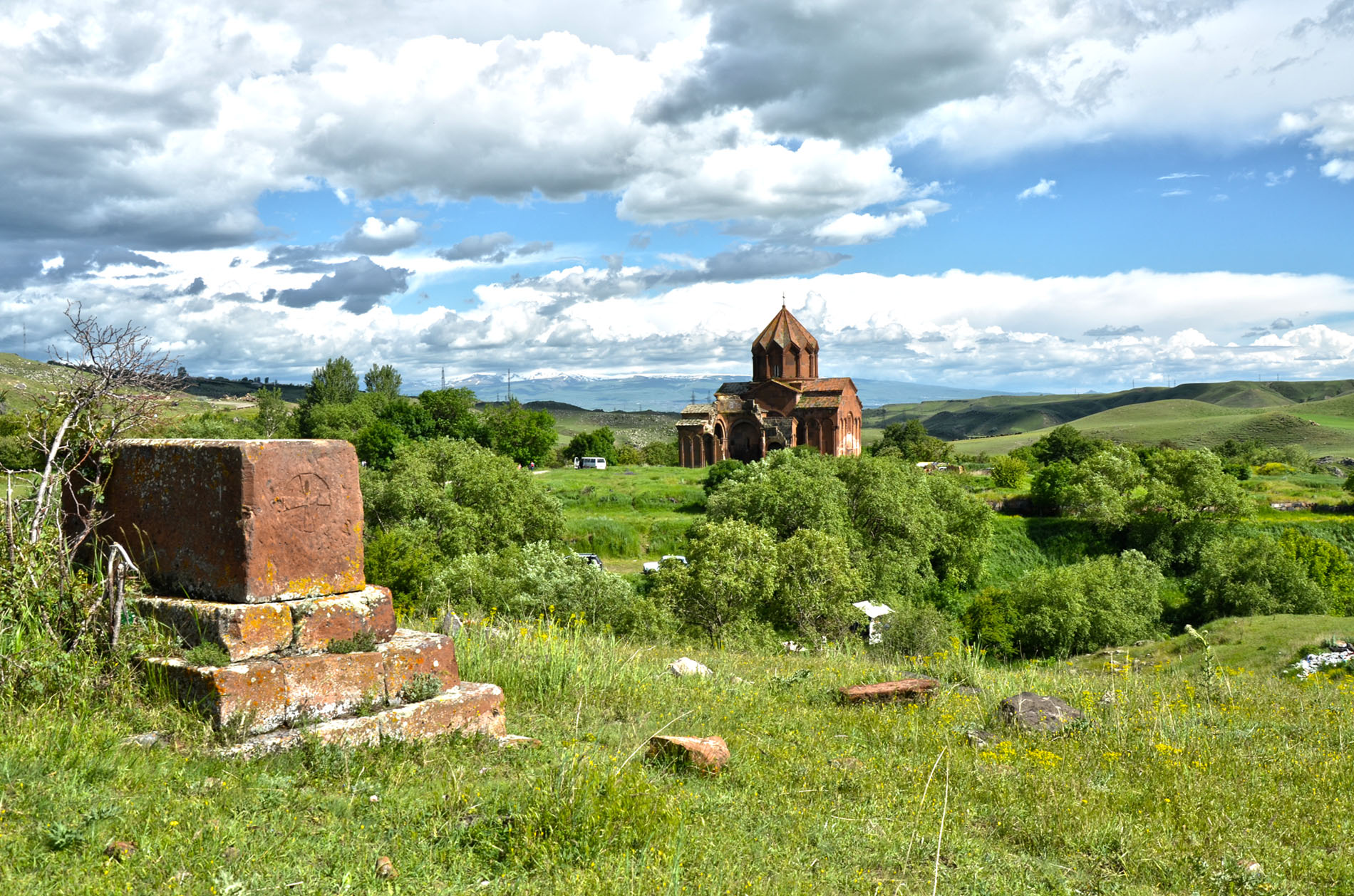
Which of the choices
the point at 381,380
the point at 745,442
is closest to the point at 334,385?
the point at 381,380

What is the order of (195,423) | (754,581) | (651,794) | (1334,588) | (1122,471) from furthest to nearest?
1. (195,423)
2. (1122,471)
3. (1334,588)
4. (754,581)
5. (651,794)

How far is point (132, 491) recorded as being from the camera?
19.6 feet

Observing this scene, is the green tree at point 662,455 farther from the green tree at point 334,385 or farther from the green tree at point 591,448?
the green tree at point 334,385

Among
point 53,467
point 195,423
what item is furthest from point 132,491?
point 195,423

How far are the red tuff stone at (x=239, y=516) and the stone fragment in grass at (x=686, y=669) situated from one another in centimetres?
345

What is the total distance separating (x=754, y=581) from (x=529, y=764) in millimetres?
23523

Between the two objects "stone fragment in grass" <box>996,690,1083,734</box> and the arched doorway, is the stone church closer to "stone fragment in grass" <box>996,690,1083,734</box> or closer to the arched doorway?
the arched doorway

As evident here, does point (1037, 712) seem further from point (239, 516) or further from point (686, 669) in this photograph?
point (239, 516)

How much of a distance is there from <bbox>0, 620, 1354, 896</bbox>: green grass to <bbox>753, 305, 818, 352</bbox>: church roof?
215 feet

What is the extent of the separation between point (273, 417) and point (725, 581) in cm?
7146

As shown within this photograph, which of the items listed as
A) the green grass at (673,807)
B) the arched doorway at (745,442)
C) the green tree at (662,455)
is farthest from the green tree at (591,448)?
the green grass at (673,807)

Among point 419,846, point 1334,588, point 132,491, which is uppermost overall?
point 132,491

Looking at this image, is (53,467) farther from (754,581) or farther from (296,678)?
(754,581)

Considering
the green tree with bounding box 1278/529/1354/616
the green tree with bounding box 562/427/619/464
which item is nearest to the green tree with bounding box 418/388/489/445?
the green tree with bounding box 562/427/619/464
